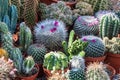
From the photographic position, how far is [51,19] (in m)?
5.01

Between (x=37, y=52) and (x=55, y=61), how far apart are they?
370 mm

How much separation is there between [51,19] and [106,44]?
99 cm

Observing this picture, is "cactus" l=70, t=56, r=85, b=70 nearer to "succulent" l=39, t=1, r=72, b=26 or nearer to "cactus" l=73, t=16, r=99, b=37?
"cactus" l=73, t=16, r=99, b=37

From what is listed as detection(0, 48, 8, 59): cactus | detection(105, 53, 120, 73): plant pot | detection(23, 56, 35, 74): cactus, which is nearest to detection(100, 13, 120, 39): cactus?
detection(105, 53, 120, 73): plant pot

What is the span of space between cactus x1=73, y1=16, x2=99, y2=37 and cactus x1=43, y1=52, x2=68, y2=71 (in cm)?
110

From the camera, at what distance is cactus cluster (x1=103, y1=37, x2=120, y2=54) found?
454 cm

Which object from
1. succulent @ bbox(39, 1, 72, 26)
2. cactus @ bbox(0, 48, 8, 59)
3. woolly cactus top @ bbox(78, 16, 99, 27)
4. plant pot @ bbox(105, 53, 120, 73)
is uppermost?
succulent @ bbox(39, 1, 72, 26)

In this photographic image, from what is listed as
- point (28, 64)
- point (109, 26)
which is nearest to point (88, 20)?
point (109, 26)

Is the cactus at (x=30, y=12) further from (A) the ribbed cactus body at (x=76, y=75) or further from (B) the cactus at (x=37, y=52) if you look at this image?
(A) the ribbed cactus body at (x=76, y=75)

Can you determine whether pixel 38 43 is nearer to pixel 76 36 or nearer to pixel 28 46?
pixel 28 46

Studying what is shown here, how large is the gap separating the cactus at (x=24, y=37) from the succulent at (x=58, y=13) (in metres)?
0.82

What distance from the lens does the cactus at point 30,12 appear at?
4895mm

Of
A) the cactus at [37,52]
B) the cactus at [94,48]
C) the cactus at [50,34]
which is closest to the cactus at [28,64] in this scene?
the cactus at [37,52]

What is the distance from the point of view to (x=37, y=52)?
4250mm
